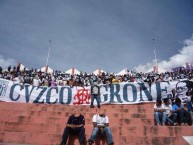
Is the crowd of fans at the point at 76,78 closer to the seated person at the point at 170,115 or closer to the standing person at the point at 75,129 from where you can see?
the seated person at the point at 170,115

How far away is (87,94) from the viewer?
11.6 metres

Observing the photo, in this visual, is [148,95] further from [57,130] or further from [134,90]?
[57,130]

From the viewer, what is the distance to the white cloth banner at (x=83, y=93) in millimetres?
10711

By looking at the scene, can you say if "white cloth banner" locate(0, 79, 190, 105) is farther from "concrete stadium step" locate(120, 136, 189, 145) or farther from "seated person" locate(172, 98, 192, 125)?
"concrete stadium step" locate(120, 136, 189, 145)

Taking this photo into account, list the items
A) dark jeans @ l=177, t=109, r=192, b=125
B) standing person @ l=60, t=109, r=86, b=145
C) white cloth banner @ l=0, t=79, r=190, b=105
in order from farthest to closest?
1. white cloth banner @ l=0, t=79, r=190, b=105
2. dark jeans @ l=177, t=109, r=192, b=125
3. standing person @ l=60, t=109, r=86, b=145

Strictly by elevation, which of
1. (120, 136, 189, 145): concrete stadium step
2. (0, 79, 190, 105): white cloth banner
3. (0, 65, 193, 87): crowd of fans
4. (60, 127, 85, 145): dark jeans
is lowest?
(120, 136, 189, 145): concrete stadium step

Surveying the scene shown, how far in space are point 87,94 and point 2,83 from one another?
219 inches

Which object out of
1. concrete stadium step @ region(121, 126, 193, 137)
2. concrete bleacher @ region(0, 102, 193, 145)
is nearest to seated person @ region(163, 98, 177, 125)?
concrete bleacher @ region(0, 102, 193, 145)

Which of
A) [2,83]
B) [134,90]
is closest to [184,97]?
[134,90]

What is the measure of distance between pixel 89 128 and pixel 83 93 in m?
4.80

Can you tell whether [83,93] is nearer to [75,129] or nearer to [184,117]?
[75,129]

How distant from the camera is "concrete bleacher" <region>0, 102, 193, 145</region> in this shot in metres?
6.15

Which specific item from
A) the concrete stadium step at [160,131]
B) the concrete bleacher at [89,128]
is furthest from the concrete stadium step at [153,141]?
the concrete stadium step at [160,131]

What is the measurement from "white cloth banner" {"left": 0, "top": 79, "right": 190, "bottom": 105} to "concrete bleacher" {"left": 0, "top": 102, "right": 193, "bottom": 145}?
1.60 m
